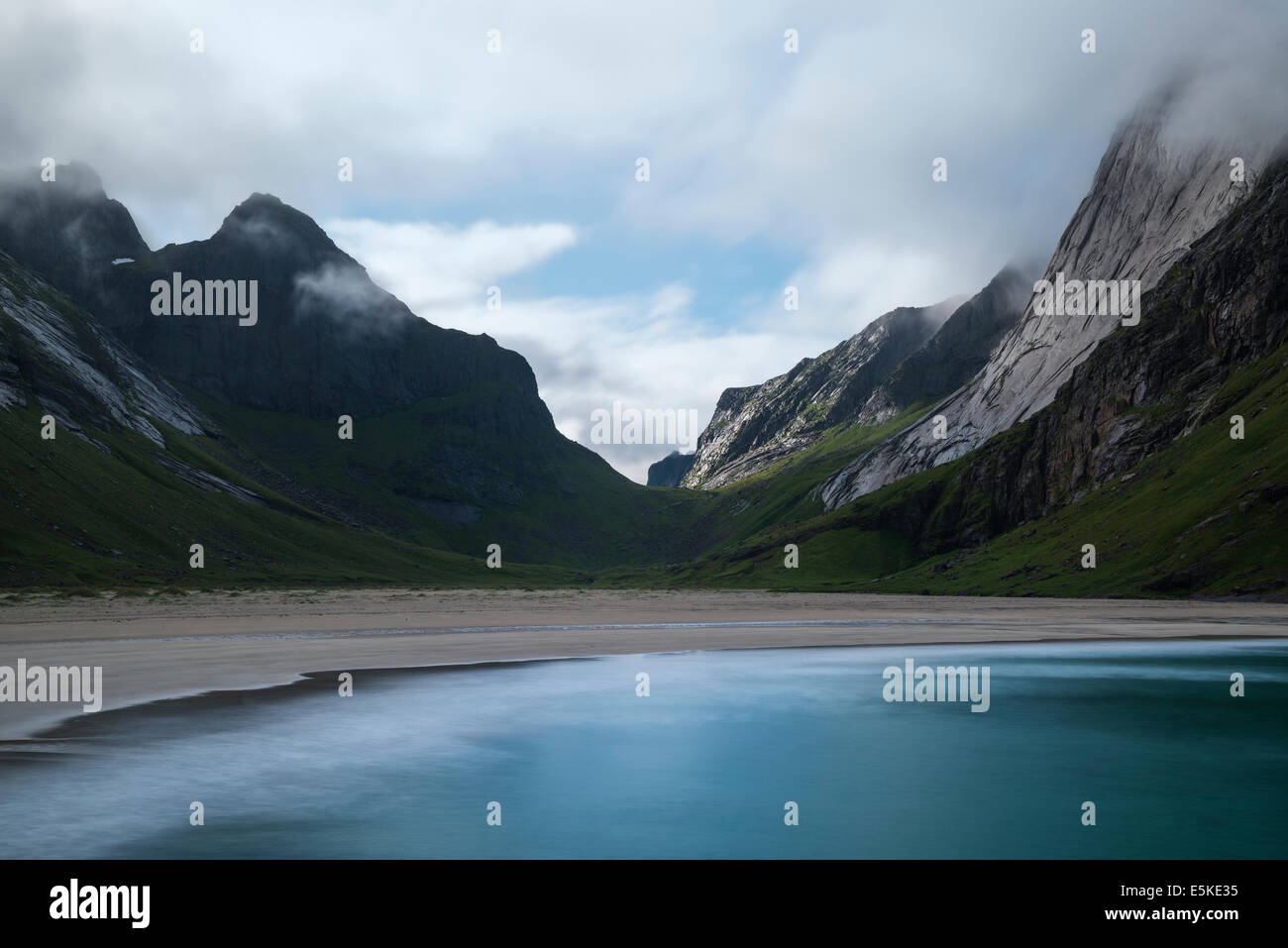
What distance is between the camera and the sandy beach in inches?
1666

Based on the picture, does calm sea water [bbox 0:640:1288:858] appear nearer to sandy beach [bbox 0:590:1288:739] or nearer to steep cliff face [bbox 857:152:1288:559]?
sandy beach [bbox 0:590:1288:739]

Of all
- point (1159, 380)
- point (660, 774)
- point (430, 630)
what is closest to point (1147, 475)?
point (1159, 380)

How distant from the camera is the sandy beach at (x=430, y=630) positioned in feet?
139

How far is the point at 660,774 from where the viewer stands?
25.2 meters

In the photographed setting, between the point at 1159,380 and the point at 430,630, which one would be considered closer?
the point at 430,630

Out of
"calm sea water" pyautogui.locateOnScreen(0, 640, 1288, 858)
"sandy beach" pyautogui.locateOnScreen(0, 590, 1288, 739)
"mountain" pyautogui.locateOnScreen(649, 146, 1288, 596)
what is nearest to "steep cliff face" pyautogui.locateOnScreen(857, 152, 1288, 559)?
"mountain" pyautogui.locateOnScreen(649, 146, 1288, 596)

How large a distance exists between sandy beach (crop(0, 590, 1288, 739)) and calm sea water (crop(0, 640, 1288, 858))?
6.50 m

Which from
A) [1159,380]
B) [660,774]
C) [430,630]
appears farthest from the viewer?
[1159,380]

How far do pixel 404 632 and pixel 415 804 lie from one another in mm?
45525

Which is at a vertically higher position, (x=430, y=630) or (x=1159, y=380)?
(x=1159, y=380)

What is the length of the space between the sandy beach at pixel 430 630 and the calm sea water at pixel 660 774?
6.50 metres

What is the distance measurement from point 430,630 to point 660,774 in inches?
1840

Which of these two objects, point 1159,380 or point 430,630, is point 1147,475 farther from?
point 430,630
